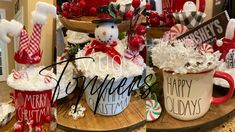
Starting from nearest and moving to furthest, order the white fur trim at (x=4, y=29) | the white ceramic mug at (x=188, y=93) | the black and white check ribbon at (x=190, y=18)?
the white fur trim at (x=4, y=29) → the white ceramic mug at (x=188, y=93) → the black and white check ribbon at (x=190, y=18)

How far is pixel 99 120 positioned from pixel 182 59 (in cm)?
20

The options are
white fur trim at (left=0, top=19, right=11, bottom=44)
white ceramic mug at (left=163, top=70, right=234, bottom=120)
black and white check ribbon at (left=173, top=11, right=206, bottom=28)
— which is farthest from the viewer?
black and white check ribbon at (left=173, top=11, right=206, bottom=28)

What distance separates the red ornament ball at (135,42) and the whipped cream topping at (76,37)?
9cm

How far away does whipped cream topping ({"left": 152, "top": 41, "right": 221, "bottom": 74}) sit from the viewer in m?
0.56

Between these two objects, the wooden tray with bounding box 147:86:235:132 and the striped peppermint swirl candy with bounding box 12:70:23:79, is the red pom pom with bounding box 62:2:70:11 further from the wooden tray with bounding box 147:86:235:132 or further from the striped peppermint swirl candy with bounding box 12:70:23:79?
the wooden tray with bounding box 147:86:235:132

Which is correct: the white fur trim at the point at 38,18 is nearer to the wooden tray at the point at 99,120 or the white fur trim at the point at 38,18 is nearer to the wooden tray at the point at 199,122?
the wooden tray at the point at 99,120

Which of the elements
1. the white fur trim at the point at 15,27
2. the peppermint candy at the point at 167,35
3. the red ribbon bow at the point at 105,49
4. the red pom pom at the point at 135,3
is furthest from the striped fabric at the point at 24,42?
the peppermint candy at the point at 167,35

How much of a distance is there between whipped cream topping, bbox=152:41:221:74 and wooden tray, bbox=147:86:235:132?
0.39ft

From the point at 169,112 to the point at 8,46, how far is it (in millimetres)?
361

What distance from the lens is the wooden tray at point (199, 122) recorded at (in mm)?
603

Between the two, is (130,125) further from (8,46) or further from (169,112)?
(8,46)

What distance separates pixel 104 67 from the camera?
0.53 meters

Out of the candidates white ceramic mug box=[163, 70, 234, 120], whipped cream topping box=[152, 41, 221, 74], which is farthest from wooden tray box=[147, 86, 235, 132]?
whipped cream topping box=[152, 41, 221, 74]

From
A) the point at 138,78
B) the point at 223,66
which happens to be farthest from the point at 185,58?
the point at 223,66
